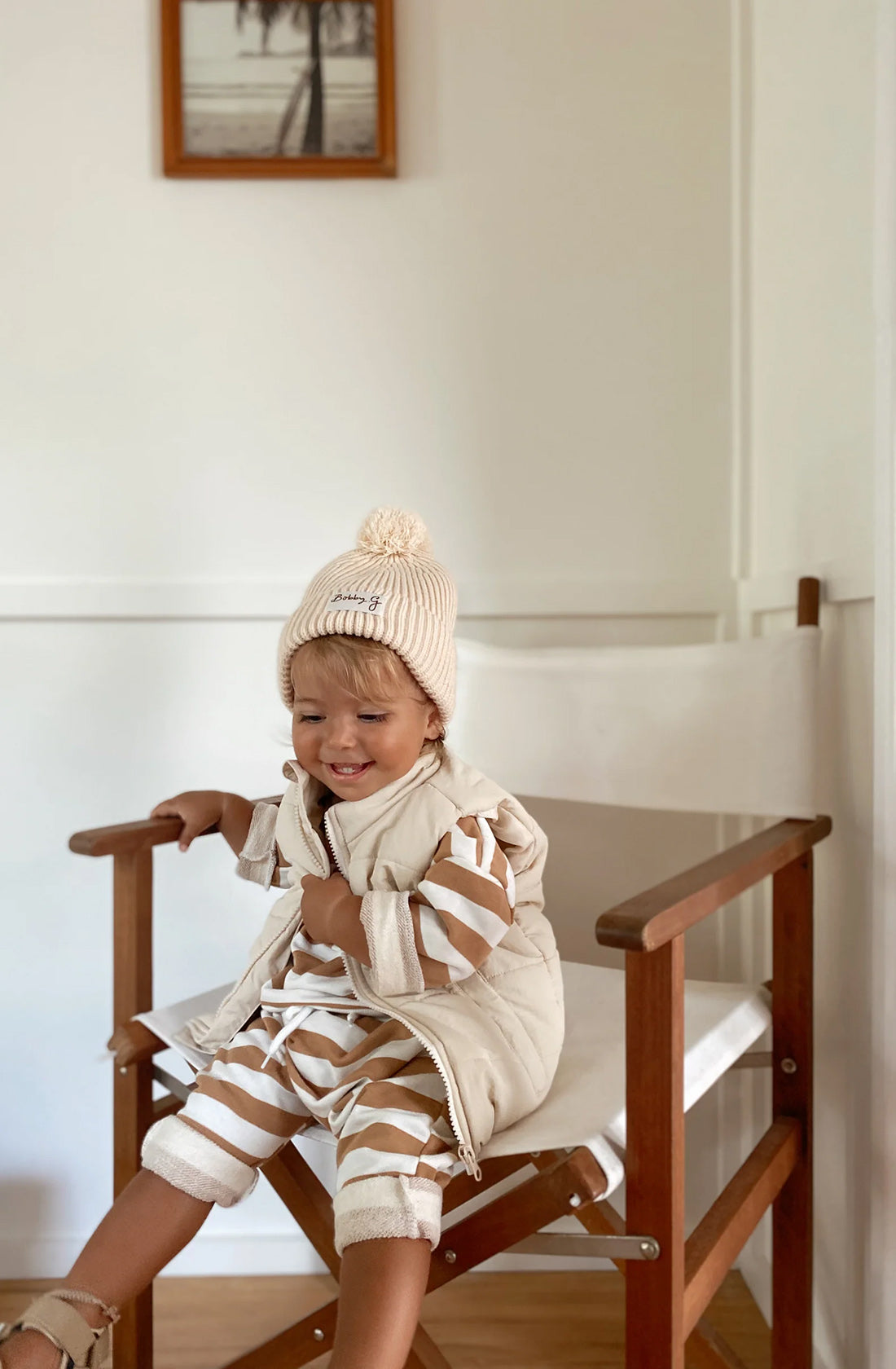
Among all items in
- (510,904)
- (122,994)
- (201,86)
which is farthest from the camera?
(201,86)

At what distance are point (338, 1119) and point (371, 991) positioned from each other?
4.4 inches

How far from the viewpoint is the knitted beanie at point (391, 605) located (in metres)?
0.99

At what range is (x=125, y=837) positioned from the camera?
1094 mm

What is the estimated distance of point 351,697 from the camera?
1000 mm

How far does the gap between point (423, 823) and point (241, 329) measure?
2.78ft

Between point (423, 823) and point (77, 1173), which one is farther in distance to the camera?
point (77, 1173)

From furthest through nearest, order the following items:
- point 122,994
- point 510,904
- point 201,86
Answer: point 201,86 < point 122,994 < point 510,904

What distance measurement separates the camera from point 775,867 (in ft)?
3.38

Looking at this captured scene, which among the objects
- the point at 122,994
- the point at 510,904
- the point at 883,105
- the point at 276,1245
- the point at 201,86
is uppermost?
the point at 201,86

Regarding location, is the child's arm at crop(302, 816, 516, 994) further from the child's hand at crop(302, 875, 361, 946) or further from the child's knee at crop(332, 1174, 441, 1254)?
the child's knee at crop(332, 1174, 441, 1254)

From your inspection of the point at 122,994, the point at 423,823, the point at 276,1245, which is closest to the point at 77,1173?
the point at 276,1245

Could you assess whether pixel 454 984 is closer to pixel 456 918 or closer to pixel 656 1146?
pixel 456 918

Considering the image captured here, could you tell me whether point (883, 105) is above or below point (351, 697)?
above

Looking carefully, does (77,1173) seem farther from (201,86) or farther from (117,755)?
(201,86)
